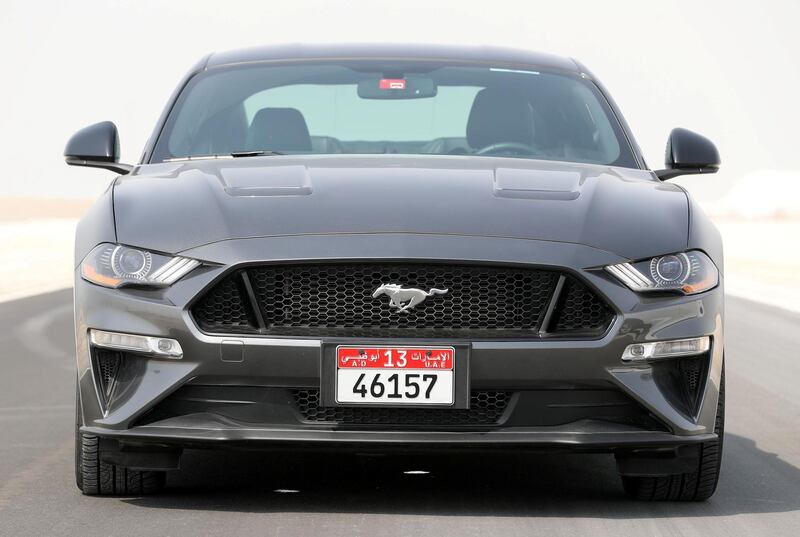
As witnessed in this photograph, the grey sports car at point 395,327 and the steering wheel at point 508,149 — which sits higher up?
the steering wheel at point 508,149

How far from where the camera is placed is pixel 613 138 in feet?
21.4

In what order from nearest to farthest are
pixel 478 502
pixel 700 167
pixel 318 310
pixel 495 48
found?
pixel 318 310 → pixel 478 502 → pixel 700 167 → pixel 495 48

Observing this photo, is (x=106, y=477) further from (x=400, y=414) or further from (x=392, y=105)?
(x=392, y=105)

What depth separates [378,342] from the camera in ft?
15.6

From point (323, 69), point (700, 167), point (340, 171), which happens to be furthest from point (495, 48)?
point (340, 171)

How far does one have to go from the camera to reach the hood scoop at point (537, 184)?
5289 mm

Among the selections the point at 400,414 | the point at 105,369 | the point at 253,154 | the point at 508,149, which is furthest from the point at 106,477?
the point at 508,149

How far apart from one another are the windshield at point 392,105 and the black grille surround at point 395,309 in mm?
1485

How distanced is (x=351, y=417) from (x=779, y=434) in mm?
3048

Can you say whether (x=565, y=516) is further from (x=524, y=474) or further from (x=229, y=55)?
(x=229, y=55)

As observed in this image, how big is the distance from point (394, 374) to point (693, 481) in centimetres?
121

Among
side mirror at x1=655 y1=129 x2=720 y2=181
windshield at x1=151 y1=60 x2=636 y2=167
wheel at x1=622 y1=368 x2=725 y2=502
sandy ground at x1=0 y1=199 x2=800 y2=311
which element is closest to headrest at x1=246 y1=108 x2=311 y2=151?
windshield at x1=151 y1=60 x2=636 y2=167

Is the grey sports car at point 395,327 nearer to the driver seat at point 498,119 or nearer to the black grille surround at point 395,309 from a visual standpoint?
the black grille surround at point 395,309

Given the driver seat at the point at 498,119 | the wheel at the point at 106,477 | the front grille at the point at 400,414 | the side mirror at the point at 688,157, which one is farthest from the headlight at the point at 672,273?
the wheel at the point at 106,477
